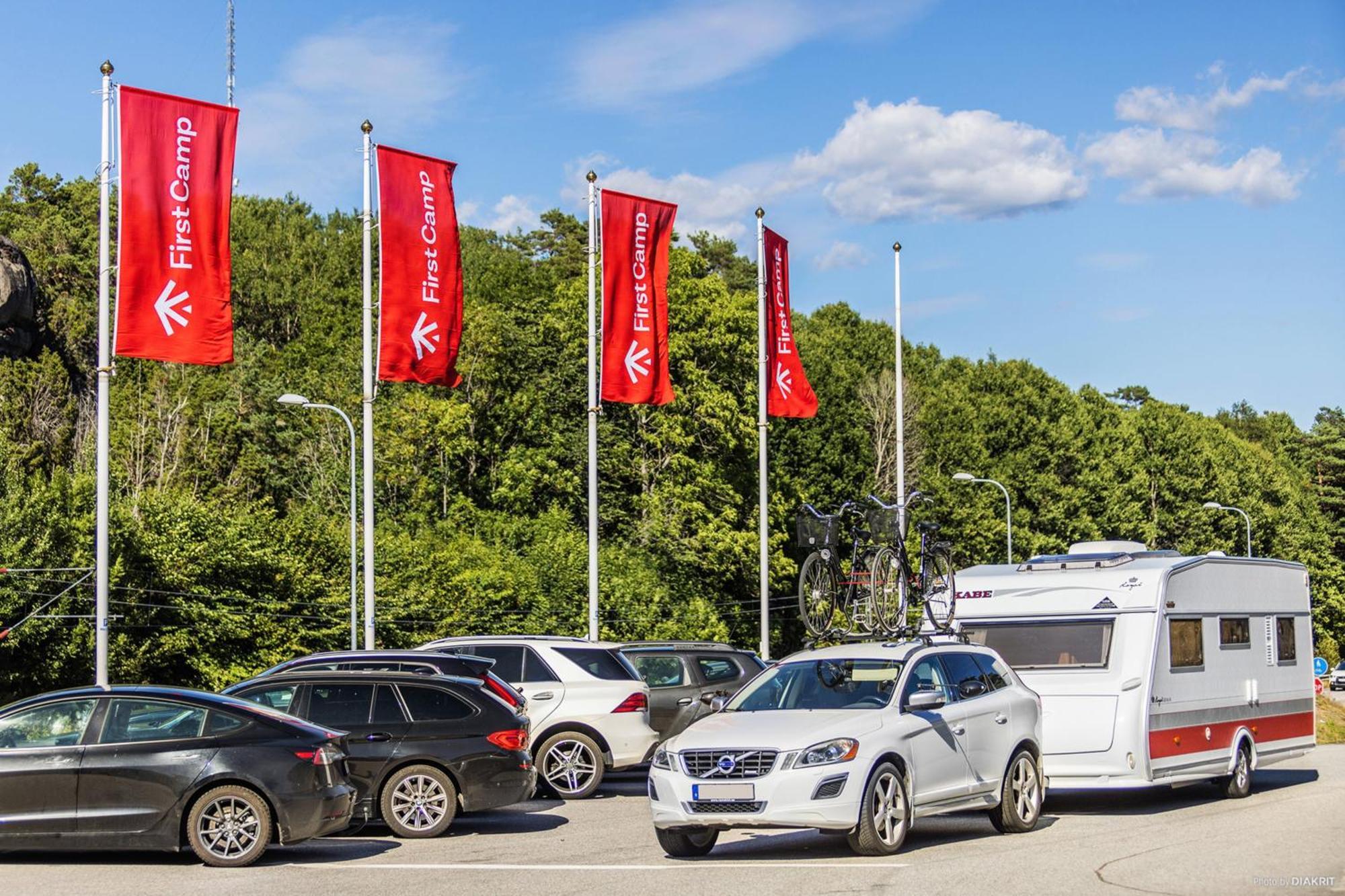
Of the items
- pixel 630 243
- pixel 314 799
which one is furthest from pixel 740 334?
pixel 314 799

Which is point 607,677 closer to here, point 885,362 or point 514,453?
point 514,453

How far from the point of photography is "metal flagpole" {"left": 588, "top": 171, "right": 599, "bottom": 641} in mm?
29406

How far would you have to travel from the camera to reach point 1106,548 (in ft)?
62.7

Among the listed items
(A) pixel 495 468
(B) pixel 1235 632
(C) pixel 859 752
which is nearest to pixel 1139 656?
(B) pixel 1235 632

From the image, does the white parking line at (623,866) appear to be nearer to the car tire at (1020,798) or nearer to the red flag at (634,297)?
the car tire at (1020,798)

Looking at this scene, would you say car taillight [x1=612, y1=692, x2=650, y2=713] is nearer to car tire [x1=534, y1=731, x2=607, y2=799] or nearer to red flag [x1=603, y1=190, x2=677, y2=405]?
car tire [x1=534, y1=731, x2=607, y2=799]

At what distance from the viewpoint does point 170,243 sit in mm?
21984

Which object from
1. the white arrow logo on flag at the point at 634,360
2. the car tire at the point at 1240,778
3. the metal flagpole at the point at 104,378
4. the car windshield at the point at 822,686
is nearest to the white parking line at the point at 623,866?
the car windshield at the point at 822,686

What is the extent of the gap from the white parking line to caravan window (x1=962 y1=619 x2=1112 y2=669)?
5.27 meters

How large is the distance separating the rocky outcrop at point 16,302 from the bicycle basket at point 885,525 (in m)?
49.7

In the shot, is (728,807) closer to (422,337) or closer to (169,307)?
(169,307)

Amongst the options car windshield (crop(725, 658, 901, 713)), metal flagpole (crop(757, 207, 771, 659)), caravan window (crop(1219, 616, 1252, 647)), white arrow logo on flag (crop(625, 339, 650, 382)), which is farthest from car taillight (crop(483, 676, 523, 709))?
metal flagpole (crop(757, 207, 771, 659))

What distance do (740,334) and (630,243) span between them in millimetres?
27780

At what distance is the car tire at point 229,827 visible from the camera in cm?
1268
